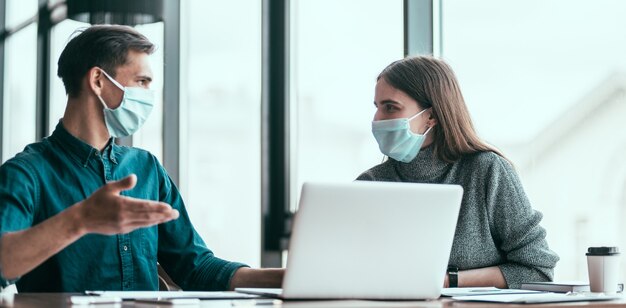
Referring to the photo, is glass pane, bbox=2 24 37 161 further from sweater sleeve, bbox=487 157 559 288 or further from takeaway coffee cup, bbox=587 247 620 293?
takeaway coffee cup, bbox=587 247 620 293

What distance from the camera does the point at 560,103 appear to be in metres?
3.02

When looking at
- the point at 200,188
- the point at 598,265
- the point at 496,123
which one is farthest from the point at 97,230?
the point at 200,188

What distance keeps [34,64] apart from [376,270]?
4310mm

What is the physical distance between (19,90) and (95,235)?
154 inches

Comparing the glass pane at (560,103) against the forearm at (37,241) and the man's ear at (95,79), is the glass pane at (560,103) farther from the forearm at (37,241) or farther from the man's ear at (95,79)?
the forearm at (37,241)

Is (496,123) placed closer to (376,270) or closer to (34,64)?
(376,270)

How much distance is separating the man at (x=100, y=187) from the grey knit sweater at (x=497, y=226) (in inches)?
26.9

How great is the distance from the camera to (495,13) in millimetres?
3273

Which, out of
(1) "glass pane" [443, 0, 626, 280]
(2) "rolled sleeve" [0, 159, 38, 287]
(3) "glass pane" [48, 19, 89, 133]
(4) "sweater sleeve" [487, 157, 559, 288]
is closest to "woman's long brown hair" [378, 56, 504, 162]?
(4) "sweater sleeve" [487, 157, 559, 288]

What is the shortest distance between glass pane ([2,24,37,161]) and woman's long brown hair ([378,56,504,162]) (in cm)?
330

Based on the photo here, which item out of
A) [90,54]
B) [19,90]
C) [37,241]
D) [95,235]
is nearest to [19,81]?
[19,90]

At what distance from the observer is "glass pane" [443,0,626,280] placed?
286 centimetres

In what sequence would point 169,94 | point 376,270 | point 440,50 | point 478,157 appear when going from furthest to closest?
point 169,94 < point 440,50 < point 478,157 < point 376,270

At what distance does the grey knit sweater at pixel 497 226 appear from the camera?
8.61 feet
